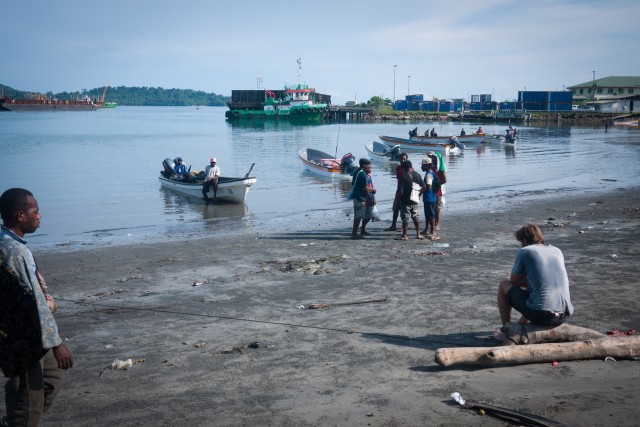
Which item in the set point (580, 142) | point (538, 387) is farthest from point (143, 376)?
point (580, 142)

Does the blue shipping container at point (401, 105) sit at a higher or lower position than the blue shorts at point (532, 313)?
higher

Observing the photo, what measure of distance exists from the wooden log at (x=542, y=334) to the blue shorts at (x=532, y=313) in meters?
0.07

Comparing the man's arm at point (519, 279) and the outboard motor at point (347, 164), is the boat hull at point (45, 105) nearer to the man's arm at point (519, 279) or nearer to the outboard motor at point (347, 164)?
the outboard motor at point (347, 164)

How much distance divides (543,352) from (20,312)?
4.62 metres

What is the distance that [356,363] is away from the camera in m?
6.22

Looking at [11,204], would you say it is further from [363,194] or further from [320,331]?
[363,194]

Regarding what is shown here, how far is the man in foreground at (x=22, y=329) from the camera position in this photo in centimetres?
382

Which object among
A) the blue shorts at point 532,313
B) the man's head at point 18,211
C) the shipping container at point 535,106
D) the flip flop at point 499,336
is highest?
the shipping container at point 535,106

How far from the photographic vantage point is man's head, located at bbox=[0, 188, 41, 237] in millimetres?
4062

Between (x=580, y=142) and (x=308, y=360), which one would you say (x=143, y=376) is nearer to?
(x=308, y=360)

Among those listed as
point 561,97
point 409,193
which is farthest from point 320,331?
point 561,97

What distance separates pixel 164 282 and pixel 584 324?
22.3 feet

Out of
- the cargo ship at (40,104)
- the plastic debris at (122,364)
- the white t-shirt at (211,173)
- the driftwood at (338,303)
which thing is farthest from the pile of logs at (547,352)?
the cargo ship at (40,104)

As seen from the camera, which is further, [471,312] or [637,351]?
[471,312]
